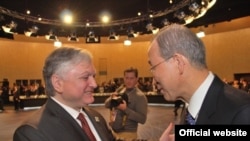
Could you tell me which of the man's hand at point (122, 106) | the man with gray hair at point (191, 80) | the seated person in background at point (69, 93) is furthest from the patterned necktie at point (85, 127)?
the man's hand at point (122, 106)

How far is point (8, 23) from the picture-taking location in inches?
400

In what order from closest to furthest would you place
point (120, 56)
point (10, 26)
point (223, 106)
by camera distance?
point (223, 106)
point (10, 26)
point (120, 56)

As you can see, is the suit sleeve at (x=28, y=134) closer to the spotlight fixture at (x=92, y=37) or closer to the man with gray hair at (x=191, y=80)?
the man with gray hair at (x=191, y=80)

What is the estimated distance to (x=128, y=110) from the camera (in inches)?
156

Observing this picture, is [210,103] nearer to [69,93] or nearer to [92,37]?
[69,93]

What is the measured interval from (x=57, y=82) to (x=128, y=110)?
205cm

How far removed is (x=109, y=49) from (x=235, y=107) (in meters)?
23.4

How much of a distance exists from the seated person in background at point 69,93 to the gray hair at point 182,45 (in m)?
0.68

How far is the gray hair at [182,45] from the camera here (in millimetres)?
1499

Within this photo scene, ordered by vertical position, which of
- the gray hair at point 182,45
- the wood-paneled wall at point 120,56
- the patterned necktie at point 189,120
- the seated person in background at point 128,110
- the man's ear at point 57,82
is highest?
the wood-paneled wall at point 120,56

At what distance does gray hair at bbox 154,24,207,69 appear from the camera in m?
1.50

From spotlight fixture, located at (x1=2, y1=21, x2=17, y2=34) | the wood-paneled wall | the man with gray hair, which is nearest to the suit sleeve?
the man with gray hair

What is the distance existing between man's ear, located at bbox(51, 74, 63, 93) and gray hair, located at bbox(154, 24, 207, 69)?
0.78 metres

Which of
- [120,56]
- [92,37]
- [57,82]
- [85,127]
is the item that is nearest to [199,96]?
[85,127]
